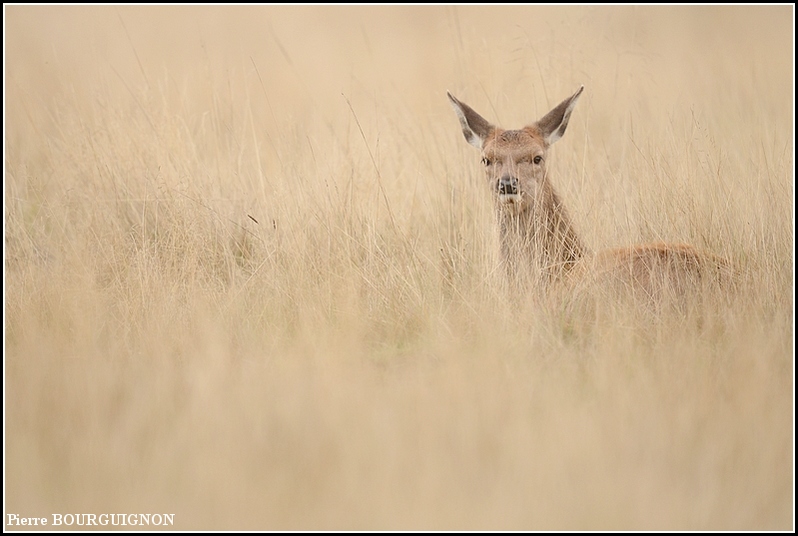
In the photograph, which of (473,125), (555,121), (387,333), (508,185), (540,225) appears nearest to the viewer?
(387,333)


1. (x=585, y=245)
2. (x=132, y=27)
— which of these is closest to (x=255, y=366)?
(x=585, y=245)

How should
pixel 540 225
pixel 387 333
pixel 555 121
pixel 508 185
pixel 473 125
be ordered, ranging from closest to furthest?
pixel 387 333 < pixel 508 185 < pixel 540 225 < pixel 555 121 < pixel 473 125

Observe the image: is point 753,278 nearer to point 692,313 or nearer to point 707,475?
point 692,313

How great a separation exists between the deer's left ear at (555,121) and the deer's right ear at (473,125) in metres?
0.34

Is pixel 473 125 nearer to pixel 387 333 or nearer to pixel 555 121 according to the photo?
pixel 555 121

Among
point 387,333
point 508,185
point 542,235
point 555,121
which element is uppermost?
point 555,121

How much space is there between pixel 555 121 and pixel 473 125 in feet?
1.76

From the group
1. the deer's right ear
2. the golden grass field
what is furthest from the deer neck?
the deer's right ear

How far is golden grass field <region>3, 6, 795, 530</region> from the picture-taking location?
313 cm

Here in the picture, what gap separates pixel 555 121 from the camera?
5.50 m

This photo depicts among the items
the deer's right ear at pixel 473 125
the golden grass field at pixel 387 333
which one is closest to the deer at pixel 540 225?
the deer's right ear at pixel 473 125

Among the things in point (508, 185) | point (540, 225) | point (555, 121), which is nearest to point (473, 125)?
point (555, 121)

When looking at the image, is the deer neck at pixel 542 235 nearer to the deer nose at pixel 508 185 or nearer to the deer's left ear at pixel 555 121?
the deer nose at pixel 508 185

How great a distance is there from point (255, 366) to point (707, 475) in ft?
6.83
